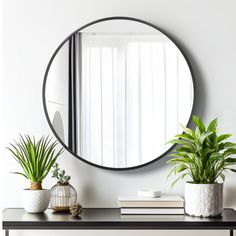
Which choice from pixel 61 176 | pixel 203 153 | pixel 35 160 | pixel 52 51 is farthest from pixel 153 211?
pixel 52 51

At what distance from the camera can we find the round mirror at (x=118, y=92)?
7.12 feet

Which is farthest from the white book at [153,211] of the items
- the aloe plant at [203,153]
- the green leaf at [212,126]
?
the green leaf at [212,126]

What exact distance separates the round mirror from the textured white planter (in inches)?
10.8

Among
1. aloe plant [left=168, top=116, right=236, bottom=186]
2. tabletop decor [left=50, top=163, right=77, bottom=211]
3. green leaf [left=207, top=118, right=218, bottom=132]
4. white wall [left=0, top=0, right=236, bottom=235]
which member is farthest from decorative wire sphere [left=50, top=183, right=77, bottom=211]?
green leaf [left=207, top=118, right=218, bottom=132]

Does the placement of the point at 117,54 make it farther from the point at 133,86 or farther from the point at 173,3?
the point at 173,3

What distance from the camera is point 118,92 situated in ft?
7.16

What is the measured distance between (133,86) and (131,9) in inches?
13.1

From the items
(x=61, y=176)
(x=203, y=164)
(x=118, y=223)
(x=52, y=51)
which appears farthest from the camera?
(x=52, y=51)

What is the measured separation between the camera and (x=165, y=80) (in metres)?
2.18

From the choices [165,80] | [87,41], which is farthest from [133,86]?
[87,41]

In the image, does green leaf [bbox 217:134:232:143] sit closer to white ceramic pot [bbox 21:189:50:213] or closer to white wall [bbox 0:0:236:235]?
white wall [bbox 0:0:236:235]

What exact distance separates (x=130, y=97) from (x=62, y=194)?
1.63 feet

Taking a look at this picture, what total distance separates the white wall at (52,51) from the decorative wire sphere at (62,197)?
125 mm

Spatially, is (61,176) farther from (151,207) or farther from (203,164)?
(203,164)
